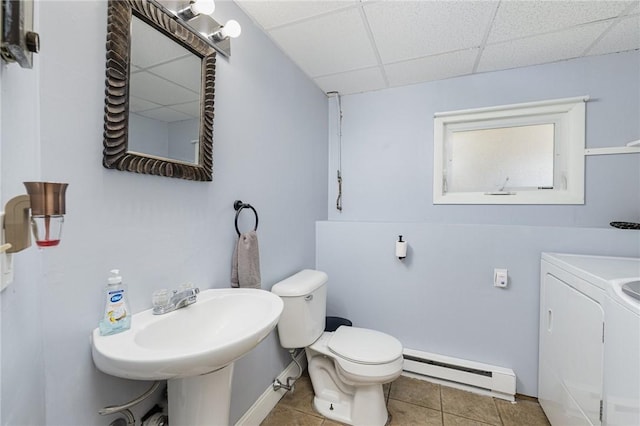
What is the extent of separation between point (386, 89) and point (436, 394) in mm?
2304

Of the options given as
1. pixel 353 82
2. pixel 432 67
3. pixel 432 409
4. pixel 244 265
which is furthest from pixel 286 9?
pixel 432 409

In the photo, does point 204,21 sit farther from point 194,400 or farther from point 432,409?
point 432,409

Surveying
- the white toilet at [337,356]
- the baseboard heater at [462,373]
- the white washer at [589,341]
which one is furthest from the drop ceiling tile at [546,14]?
the baseboard heater at [462,373]

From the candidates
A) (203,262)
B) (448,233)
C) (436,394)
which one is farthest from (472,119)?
(203,262)

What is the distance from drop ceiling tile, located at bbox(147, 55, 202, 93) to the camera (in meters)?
1.04

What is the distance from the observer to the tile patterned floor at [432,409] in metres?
1.57

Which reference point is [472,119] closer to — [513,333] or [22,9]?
[513,333]

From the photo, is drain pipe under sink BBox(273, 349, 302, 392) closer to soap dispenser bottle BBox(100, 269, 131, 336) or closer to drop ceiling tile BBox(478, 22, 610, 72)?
soap dispenser bottle BBox(100, 269, 131, 336)

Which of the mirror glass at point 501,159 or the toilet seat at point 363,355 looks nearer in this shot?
the toilet seat at point 363,355

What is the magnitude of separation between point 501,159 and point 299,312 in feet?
6.18

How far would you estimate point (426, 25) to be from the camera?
151cm

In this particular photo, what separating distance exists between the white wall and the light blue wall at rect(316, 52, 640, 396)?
107 cm

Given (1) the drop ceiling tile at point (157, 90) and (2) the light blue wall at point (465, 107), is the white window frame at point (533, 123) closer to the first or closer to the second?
(2) the light blue wall at point (465, 107)

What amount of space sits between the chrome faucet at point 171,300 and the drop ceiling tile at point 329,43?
1.47 meters
